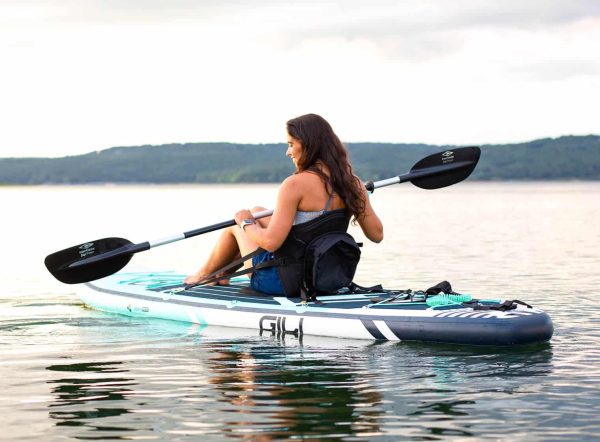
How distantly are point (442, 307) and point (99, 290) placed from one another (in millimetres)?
4764

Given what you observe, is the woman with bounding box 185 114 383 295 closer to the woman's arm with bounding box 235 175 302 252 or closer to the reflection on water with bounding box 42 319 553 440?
the woman's arm with bounding box 235 175 302 252

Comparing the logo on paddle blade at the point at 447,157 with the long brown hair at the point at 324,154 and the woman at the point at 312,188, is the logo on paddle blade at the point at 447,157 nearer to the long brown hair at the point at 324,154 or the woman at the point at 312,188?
the woman at the point at 312,188

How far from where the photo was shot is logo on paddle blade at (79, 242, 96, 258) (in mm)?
11367

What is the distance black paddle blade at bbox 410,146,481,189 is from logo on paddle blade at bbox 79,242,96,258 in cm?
347

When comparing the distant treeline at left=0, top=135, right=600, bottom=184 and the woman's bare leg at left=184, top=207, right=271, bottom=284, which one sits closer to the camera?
the woman's bare leg at left=184, top=207, right=271, bottom=284

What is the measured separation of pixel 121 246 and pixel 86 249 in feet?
1.21

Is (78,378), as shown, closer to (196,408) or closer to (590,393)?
(196,408)

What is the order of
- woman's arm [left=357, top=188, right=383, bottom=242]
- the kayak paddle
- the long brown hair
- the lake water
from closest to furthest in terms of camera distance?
the lake water, the long brown hair, woman's arm [left=357, top=188, right=383, bottom=242], the kayak paddle

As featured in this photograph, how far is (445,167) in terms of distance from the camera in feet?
38.2

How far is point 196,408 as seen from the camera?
23.4 feet

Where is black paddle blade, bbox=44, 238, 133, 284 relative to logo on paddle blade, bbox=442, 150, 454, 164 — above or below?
below

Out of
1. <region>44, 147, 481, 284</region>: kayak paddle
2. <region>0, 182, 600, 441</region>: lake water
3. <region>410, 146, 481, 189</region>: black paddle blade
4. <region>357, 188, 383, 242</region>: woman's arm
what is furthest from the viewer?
<region>410, 146, 481, 189</region>: black paddle blade

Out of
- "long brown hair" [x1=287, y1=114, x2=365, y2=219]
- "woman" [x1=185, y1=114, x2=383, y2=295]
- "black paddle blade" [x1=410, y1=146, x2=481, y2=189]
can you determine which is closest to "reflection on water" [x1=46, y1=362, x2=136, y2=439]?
"woman" [x1=185, y1=114, x2=383, y2=295]

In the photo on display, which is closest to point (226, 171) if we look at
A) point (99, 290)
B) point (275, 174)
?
point (275, 174)
